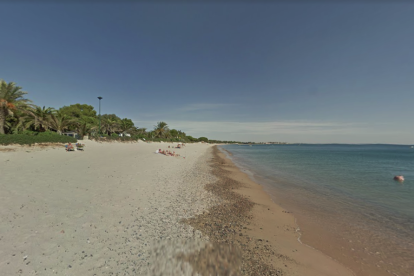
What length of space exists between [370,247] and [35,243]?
9263 millimetres

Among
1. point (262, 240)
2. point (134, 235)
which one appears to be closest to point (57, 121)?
point (134, 235)

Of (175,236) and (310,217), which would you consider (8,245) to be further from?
(310,217)

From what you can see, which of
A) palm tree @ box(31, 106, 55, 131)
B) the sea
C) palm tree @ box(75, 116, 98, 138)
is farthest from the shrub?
the sea

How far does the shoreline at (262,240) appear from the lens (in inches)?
147

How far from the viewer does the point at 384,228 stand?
20.8ft

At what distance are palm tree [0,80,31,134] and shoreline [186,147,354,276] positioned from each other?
2929 cm

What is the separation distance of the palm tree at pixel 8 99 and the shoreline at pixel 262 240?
29286 millimetres

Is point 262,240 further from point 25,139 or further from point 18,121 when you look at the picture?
point 18,121

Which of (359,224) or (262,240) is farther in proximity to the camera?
(359,224)

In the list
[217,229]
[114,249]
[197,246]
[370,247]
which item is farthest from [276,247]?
[114,249]

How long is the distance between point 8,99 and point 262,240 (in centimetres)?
3286

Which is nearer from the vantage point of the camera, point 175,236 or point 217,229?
point 175,236

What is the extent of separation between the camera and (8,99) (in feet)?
67.1

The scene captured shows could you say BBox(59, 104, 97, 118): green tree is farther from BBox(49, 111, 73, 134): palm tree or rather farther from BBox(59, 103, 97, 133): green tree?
BBox(49, 111, 73, 134): palm tree
